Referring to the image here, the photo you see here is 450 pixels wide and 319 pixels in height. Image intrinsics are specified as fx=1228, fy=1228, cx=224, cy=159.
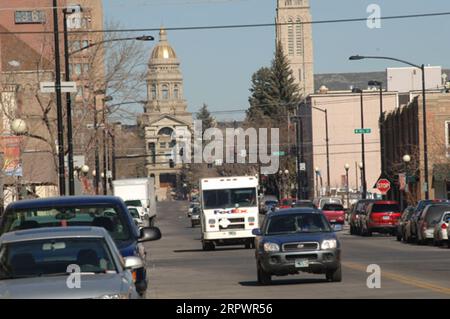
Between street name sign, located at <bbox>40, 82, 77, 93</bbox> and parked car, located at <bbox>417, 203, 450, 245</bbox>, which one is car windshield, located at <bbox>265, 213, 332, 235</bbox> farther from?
parked car, located at <bbox>417, 203, 450, 245</bbox>

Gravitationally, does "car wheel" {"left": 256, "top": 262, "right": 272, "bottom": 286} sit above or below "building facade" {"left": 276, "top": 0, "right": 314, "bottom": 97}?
below

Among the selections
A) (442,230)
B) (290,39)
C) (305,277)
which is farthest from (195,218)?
(290,39)

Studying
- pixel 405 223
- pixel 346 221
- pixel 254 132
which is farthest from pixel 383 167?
pixel 405 223

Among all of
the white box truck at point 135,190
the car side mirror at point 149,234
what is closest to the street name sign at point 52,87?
the car side mirror at point 149,234

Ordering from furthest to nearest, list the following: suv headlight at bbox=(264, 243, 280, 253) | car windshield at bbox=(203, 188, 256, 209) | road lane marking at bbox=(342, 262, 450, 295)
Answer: car windshield at bbox=(203, 188, 256, 209)
suv headlight at bbox=(264, 243, 280, 253)
road lane marking at bbox=(342, 262, 450, 295)

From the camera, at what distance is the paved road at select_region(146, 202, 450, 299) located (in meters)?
21.6

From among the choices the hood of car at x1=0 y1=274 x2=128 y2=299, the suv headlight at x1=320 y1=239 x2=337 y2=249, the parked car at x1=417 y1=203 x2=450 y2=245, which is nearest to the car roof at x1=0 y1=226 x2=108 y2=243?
the hood of car at x1=0 y1=274 x2=128 y2=299

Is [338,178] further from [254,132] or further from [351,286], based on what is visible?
[351,286]

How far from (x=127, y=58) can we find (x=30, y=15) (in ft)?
142

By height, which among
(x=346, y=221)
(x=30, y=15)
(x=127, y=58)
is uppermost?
(x=30, y=15)

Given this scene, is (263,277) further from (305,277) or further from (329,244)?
(305,277)

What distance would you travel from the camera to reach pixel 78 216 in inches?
691

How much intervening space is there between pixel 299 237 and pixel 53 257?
12.0 metres
